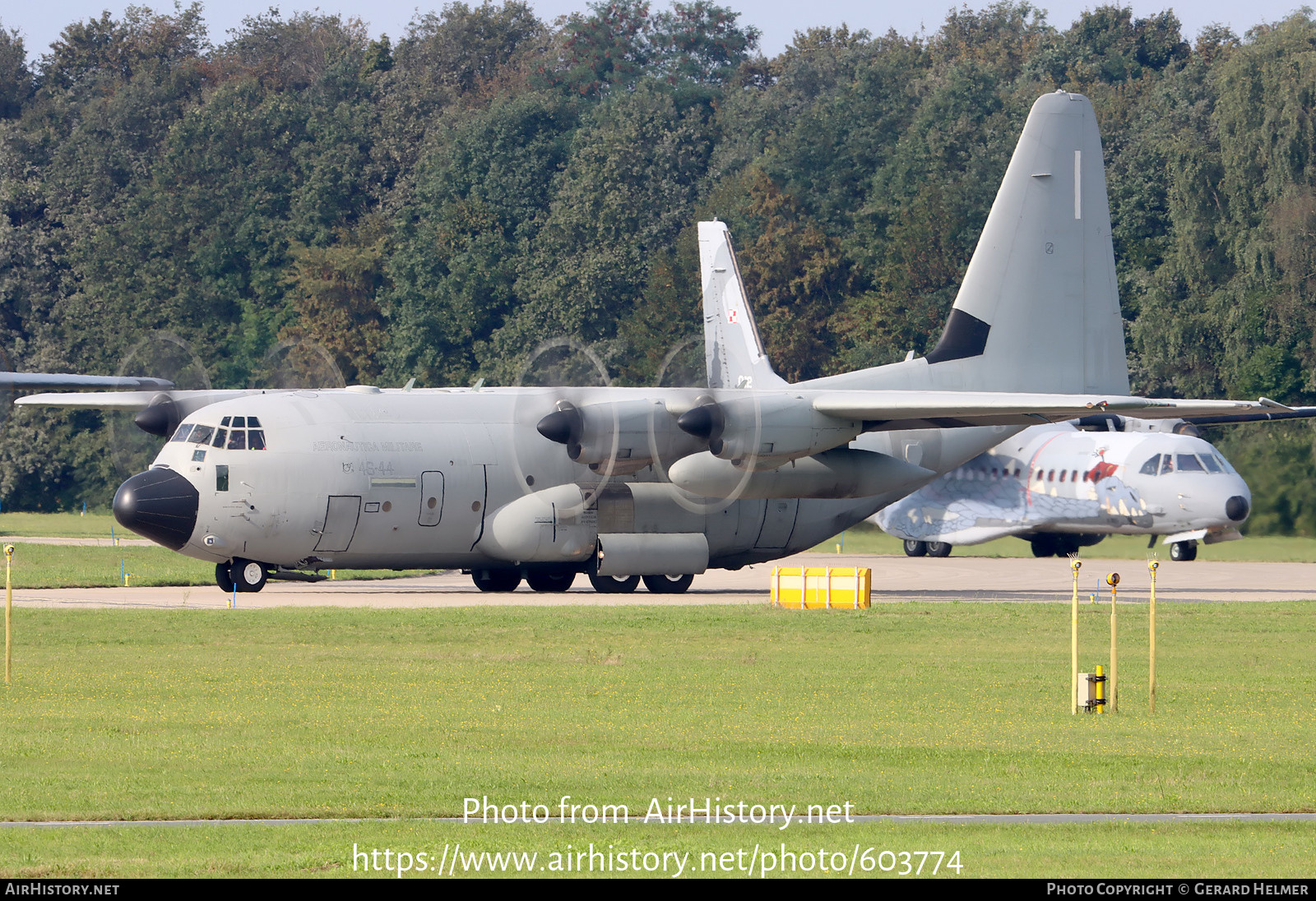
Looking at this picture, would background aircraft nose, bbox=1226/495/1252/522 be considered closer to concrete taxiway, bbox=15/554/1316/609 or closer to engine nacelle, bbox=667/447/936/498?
concrete taxiway, bbox=15/554/1316/609

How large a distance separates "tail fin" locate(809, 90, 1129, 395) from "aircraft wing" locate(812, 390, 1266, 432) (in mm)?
3691

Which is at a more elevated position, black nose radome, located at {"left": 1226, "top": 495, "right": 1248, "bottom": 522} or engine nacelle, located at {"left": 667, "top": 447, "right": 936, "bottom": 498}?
engine nacelle, located at {"left": 667, "top": 447, "right": 936, "bottom": 498}

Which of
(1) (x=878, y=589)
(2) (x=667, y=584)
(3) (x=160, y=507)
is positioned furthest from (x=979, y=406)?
(3) (x=160, y=507)

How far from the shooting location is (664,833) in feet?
35.4

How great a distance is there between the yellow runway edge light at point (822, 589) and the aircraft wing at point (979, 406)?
2.52m

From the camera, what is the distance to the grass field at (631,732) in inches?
420

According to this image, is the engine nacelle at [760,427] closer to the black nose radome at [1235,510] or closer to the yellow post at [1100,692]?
the yellow post at [1100,692]

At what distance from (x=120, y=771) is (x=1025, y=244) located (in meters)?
23.4

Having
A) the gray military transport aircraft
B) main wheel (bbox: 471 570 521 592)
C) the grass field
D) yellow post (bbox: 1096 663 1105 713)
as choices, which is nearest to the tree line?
the gray military transport aircraft

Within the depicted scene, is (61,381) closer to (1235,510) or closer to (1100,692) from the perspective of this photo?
(1100,692)

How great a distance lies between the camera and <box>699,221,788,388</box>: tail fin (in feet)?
130

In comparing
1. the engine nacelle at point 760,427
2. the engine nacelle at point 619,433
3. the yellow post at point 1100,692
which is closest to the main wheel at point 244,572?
the engine nacelle at point 619,433

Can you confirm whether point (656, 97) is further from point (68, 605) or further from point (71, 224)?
point (68, 605)

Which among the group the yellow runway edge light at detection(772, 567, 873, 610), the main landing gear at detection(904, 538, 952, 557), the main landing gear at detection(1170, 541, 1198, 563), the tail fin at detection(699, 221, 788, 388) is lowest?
the main landing gear at detection(904, 538, 952, 557)
